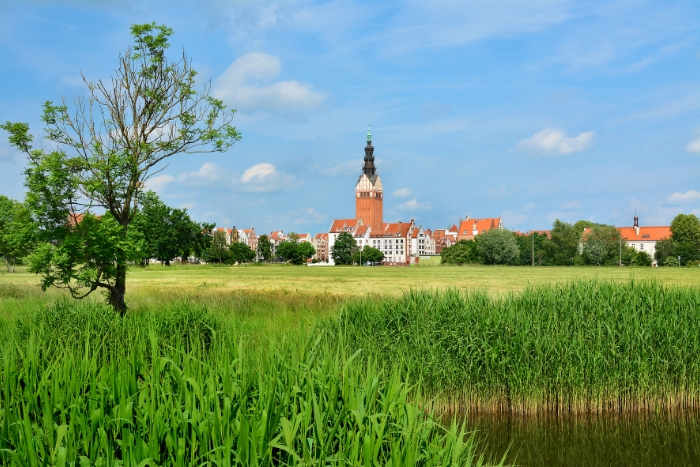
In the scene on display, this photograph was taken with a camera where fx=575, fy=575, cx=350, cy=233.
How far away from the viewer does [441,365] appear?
10266 mm

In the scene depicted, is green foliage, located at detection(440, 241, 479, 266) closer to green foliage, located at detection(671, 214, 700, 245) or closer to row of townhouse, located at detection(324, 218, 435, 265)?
green foliage, located at detection(671, 214, 700, 245)

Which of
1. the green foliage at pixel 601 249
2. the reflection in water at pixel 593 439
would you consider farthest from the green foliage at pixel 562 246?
the reflection in water at pixel 593 439

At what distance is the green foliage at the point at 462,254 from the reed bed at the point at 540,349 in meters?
103

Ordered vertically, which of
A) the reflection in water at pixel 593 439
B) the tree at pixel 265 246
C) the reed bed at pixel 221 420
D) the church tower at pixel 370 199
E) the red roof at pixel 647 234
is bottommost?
the reflection in water at pixel 593 439

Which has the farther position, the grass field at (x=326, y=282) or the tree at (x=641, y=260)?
the tree at (x=641, y=260)

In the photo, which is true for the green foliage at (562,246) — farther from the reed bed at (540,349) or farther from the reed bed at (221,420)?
the reed bed at (221,420)

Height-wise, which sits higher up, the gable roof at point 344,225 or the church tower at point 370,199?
the church tower at point 370,199

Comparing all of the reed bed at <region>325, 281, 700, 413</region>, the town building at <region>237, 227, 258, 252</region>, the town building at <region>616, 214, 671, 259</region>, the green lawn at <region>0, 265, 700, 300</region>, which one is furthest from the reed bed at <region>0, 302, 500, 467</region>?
the town building at <region>237, 227, 258, 252</region>

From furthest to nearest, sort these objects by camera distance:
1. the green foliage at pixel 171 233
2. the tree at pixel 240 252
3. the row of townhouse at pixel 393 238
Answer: the row of townhouse at pixel 393 238
the tree at pixel 240 252
the green foliage at pixel 171 233

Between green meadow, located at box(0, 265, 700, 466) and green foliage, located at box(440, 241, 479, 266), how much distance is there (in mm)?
103000

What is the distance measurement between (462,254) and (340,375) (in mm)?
112983

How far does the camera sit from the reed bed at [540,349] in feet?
33.7

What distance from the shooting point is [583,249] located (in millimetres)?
112750

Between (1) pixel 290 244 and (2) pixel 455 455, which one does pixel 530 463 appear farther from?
(1) pixel 290 244
